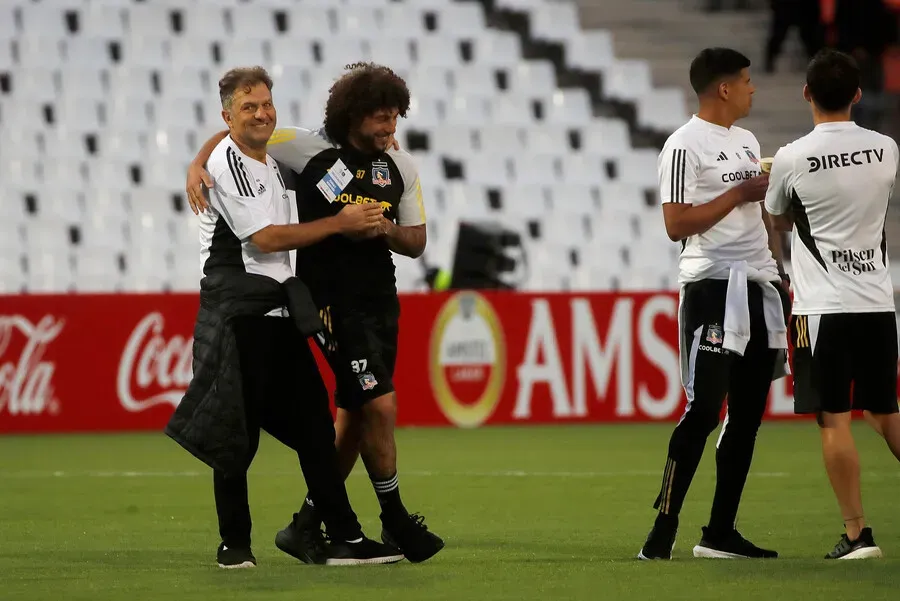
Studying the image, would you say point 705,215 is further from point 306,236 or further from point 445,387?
point 445,387

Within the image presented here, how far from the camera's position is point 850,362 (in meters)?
6.12

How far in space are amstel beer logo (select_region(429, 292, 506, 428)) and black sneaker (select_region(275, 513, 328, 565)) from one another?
7.03 metres

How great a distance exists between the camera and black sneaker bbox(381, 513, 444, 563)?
6168 millimetres

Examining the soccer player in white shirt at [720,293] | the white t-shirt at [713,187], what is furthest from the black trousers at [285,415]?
the white t-shirt at [713,187]

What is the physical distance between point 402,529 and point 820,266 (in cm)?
200

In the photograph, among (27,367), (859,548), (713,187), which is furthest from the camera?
(27,367)

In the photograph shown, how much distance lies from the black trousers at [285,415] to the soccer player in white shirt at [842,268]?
6.27 ft

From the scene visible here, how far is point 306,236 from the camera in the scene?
5906mm

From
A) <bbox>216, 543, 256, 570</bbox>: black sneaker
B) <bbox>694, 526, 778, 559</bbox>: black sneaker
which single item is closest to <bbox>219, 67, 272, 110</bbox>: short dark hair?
<bbox>216, 543, 256, 570</bbox>: black sneaker

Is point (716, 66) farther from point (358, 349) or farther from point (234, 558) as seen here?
point (234, 558)

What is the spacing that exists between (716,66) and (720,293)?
917mm

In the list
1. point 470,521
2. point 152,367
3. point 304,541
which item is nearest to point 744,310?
point 304,541

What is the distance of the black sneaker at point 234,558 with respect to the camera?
600 cm

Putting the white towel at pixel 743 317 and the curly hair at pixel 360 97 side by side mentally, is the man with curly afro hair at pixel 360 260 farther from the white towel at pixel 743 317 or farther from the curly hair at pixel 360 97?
the white towel at pixel 743 317
